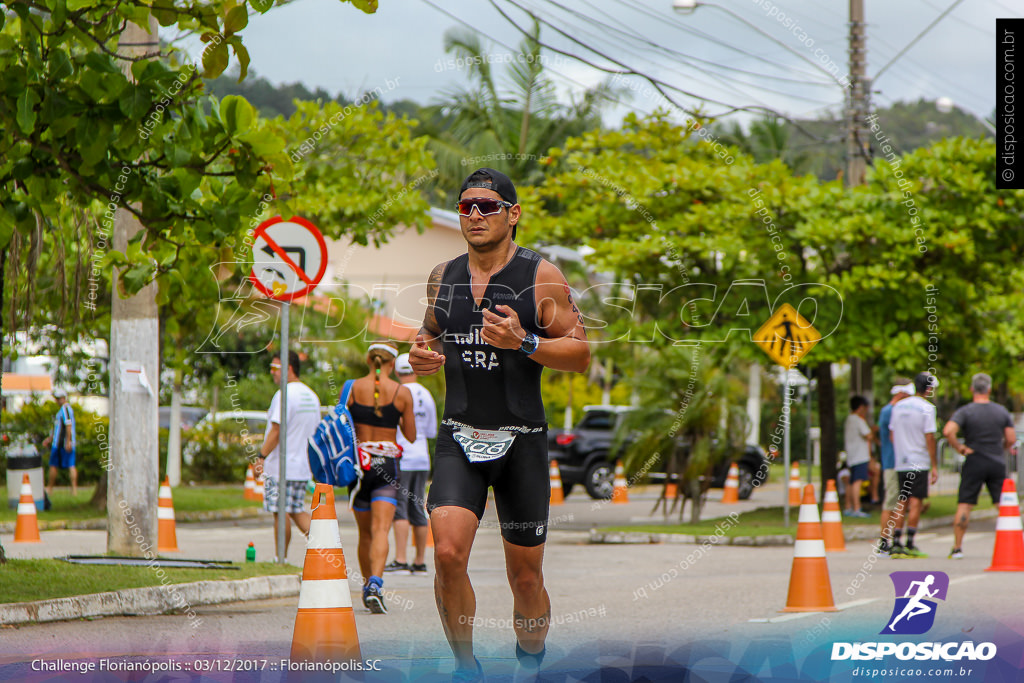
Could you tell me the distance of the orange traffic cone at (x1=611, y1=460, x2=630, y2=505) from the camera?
21375 millimetres

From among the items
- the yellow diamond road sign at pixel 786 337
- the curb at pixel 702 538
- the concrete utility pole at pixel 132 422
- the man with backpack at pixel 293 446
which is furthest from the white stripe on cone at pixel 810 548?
the curb at pixel 702 538

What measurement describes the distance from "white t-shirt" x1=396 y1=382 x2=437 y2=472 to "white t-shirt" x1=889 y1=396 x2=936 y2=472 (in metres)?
4.87

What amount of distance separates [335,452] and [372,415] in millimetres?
475

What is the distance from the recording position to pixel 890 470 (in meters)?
16.1

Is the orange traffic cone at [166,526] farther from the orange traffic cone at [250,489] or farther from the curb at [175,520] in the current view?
the orange traffic cone at [250,489]

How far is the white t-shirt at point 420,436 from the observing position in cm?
1074

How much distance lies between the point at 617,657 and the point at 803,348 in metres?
9.57

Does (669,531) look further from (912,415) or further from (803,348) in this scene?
(912,415)

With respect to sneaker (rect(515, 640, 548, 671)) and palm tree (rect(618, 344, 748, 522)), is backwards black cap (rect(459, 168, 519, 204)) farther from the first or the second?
palm tree (rect(618, 344, 748, 522))

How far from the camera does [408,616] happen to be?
7.99m

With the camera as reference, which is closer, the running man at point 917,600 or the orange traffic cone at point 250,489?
the running man at point 917,600

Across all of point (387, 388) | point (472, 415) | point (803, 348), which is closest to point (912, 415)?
point (803, 348)

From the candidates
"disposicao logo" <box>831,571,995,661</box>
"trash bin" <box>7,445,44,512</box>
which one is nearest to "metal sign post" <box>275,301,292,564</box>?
"disposicao logo" <box>831,571,995,661</box>

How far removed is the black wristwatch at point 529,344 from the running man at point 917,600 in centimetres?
288
